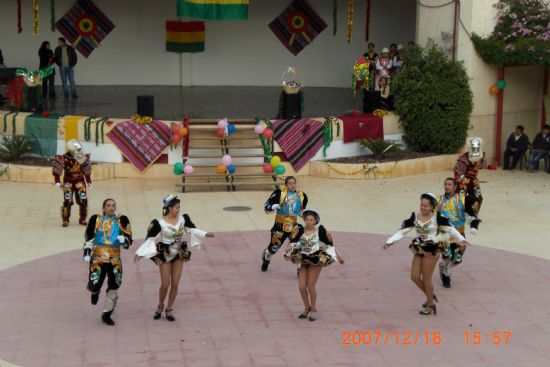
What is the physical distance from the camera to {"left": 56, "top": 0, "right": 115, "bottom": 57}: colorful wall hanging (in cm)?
2673

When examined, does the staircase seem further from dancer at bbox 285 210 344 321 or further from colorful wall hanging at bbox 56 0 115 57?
dancer at bbox 285 210 344 321

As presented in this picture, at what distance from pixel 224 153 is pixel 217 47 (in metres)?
8.08

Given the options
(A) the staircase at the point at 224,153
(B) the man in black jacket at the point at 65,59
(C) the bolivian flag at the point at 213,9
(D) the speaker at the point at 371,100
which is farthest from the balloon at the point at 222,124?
(B) the man in black jacket at the point at 65,59

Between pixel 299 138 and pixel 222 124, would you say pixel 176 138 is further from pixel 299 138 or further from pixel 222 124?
pixel 299 138

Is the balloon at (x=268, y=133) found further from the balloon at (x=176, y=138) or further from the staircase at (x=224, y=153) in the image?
the balloon at (x=176, y=138)

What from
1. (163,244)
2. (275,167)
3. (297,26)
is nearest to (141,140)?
(275,167)

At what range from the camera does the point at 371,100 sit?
888 inches

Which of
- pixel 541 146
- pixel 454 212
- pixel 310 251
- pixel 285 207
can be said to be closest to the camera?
pixel 310 251

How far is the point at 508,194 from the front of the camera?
19.6 m

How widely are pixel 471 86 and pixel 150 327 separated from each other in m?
12.9

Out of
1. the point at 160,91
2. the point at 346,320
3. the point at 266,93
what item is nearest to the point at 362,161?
the point at 266,93

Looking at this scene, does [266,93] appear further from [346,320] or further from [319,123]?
[346,320]

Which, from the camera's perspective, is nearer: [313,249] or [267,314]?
[313,249]

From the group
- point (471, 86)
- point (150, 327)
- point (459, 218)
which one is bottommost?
point (150, 327)
